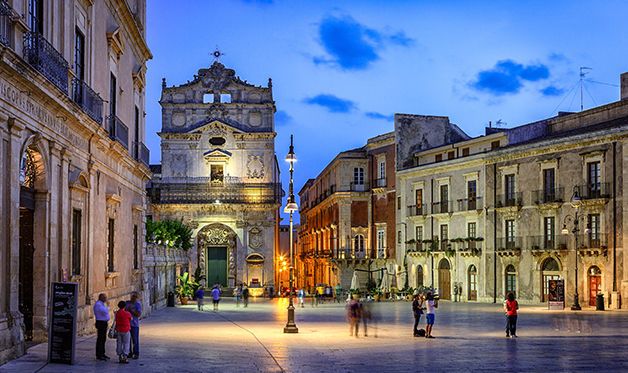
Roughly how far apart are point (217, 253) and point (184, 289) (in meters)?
20.2

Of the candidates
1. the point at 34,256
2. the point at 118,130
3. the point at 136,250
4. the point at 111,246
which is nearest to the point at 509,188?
the point at 136,250

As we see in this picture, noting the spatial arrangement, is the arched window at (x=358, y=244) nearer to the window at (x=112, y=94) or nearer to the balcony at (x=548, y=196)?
the balcony at (x=548, y=196)

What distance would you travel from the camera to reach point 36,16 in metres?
19.5

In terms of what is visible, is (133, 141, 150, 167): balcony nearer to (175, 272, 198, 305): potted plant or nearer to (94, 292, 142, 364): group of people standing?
(94, 292, 142, 364): group of people standing

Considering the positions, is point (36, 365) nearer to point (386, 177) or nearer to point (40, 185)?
point (40, 185)

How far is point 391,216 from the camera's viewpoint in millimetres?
71812

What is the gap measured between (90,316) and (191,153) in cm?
5076

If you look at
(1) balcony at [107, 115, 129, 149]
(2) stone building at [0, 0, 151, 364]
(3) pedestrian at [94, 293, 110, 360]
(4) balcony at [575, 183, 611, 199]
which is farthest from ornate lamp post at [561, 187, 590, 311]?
(3) pedestrian at [94, 293, 110, 360]

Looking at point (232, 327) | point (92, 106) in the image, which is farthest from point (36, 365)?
point (232, 327)

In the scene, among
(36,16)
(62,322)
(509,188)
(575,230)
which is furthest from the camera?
(509,188)

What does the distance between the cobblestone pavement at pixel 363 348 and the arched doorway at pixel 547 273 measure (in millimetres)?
16534

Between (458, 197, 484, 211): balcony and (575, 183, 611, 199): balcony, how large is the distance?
31.7ft

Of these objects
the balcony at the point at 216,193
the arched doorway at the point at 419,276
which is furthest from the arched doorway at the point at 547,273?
the balcony at the point at 216,193

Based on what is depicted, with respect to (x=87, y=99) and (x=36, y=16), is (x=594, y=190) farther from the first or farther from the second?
(x=36, y=16)
